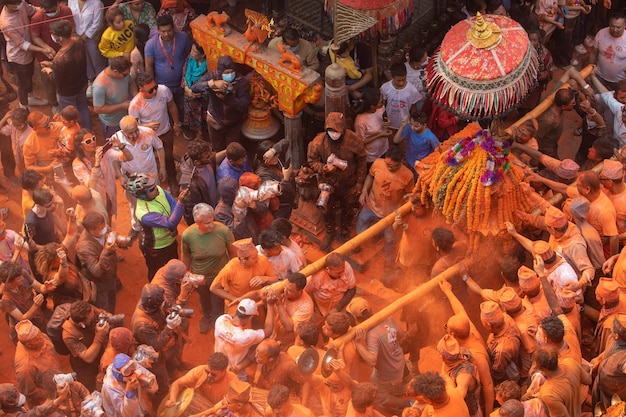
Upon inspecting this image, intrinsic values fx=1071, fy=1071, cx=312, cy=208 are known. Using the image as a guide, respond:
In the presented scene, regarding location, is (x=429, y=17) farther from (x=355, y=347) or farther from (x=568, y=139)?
(x=355, y=347)

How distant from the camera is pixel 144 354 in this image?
384 inches

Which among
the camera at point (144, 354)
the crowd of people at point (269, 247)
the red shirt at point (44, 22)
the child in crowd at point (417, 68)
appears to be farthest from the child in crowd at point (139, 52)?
the camera at point (144, 354)

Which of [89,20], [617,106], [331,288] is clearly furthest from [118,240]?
[617,106]

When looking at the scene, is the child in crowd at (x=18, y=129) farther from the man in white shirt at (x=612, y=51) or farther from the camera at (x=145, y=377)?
the man in white shirt at (x=612, y=51)

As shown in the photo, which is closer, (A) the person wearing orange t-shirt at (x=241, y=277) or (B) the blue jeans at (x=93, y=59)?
(A) the person wearing orange t-shirt at (x=241, y=277)

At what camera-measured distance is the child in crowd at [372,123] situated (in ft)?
41.7

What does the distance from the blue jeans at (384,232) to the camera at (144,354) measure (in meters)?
3.63

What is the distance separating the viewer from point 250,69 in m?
13.6

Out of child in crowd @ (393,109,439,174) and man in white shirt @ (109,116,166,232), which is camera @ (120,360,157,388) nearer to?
man in white shirt @ (109,116,166,232)

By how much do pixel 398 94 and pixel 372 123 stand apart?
0.62 metres

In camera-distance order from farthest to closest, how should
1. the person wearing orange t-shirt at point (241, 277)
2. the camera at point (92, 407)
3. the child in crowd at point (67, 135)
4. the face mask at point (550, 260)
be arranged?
the child in crowd at point (67, 135) → the person wearing orange t-shirt at point (241, 277) → the face mask at point (550, 260) → the camera at point (92, 407)

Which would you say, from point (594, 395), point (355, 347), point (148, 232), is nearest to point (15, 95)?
point (148, 232)

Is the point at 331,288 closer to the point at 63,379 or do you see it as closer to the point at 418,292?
the point at 418,292

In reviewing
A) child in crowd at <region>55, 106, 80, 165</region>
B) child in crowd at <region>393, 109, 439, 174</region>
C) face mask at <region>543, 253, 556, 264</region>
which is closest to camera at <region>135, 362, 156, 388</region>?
child in crowd at <region>55, 106, 80, 165</region>
